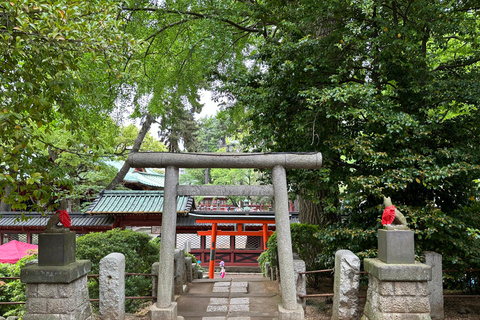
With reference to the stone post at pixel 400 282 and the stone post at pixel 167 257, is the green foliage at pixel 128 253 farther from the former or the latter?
the stone post at pixel 400 282

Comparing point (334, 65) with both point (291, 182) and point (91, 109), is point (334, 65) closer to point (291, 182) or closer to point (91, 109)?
point (291, 182)

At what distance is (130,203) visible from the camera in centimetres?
1423

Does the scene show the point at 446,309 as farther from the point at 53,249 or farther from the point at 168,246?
the point at 53,249

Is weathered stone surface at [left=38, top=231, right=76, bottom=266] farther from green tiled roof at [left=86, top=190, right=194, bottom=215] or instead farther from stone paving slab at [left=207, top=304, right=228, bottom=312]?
green tiled roof at [left=86, top=190, right=194, bottom=215]

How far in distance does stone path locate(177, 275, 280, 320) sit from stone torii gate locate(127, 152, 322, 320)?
2.54ft

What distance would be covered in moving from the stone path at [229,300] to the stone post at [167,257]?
2.33ft

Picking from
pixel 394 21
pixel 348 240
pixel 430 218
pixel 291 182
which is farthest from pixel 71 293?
pixel 394 21

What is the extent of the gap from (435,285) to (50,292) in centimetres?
664

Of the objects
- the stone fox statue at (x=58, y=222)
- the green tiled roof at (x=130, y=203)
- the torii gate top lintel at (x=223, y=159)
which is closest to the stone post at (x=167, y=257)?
the torii gate top lintel at (x=223, y=159)

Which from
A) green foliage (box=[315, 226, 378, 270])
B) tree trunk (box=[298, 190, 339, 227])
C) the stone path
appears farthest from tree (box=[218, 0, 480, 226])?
the stone path

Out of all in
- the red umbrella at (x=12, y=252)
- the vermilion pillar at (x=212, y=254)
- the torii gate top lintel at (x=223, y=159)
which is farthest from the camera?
the vermilion pillar at (x=212, y=254)

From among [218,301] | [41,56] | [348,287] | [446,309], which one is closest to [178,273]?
[218,301]

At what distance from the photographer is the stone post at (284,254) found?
233 inches

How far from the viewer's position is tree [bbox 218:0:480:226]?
626 cm
